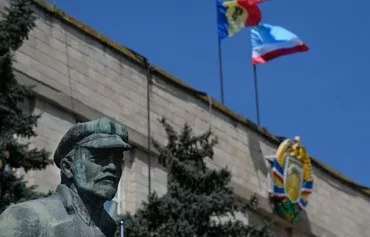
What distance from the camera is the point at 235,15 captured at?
36.2 m

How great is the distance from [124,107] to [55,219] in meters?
23.5

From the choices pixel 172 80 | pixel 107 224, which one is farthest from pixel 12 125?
pixel 107 224

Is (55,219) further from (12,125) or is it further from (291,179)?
(291,179)

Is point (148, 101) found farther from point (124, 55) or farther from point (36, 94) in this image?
point (36, 94)

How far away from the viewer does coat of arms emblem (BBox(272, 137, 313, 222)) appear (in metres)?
34.3


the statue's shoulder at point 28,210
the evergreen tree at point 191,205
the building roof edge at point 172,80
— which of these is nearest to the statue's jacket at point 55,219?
the statue's shoulder at point 28,210

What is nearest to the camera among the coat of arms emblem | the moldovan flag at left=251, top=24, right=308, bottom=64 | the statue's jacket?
the statue's jacket

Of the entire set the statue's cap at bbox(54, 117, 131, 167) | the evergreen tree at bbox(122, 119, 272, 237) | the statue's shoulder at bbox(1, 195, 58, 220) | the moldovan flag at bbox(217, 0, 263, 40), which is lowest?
the evergreen tree at bbox(122, 119, 272, 237)

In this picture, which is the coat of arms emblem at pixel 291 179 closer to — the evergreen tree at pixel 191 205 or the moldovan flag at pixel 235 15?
the moldovan flag at pixel 235 15

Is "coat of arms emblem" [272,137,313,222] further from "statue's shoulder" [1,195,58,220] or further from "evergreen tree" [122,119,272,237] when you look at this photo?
"statue's shoulder" [1,195,58,220]

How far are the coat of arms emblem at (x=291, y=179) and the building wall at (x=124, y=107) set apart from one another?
0.24 meters

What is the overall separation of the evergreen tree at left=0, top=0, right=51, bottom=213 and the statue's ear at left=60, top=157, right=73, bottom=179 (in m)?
12.9

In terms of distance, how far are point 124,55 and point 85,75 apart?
114 cm

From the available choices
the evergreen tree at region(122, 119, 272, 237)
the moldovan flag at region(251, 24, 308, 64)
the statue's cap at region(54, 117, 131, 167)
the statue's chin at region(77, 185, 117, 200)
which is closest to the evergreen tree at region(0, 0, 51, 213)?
→ the evergreen tree at region(122, 119, 272, 237)
